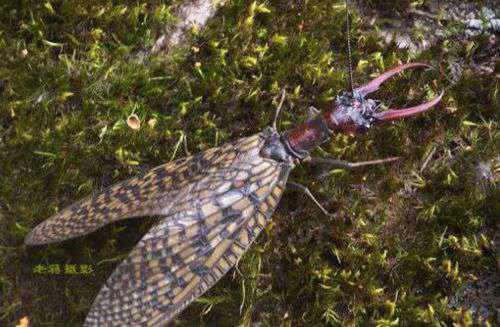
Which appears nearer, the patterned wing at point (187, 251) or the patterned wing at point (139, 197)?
the patterned wing at point (187, 251)

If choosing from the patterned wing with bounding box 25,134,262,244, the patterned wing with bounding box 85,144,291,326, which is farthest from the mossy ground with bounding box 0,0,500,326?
the patterned wing with bounding box 85,144,291,326

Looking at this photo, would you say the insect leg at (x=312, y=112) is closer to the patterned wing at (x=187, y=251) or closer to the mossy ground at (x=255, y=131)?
the mossy ground at (x=255, y=131)

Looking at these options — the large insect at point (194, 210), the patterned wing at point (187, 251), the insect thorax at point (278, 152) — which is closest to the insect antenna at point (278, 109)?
the large insect at point (194, 210)

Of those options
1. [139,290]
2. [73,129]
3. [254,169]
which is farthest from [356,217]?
[73,129]

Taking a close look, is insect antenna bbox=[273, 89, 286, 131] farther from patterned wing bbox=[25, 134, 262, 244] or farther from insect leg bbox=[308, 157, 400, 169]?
insect leg bbox=[308, 157, 400, 169]

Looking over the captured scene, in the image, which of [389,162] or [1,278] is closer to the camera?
[1,278]

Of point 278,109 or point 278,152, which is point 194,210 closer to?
point 278,152

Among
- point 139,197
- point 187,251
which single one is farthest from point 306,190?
point 139,197

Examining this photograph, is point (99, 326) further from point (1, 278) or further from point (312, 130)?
point (312, 130)

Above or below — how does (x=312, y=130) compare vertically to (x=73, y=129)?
below
